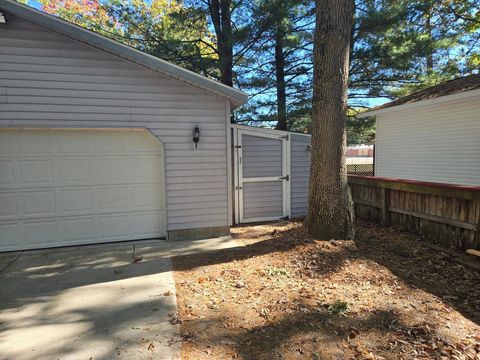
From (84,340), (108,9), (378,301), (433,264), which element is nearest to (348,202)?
(433,264)

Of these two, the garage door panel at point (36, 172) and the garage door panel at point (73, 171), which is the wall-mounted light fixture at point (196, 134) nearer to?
the garage door panel at point (73, 171)

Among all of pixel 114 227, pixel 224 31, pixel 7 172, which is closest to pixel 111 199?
pixel 114 227

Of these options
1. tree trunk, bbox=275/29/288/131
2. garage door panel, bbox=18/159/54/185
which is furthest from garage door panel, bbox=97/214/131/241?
tree trunk, bbox=275/29/288/131

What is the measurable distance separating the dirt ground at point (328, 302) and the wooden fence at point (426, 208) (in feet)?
1.27

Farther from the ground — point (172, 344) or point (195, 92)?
point (195, 92)

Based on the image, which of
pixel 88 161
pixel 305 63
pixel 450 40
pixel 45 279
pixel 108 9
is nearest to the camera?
pixel 45 279

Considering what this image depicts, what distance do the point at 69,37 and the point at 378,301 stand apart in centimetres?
605

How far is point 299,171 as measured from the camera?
8375 millimetres

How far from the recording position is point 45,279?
176 inches

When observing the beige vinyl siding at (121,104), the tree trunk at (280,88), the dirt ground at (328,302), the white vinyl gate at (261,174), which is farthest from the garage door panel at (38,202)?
the tree trunk at (280,88)

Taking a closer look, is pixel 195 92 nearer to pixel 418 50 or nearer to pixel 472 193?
pixel 472 193

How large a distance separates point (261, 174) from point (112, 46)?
4.23 m

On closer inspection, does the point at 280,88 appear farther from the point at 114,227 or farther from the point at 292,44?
the point at 114,227

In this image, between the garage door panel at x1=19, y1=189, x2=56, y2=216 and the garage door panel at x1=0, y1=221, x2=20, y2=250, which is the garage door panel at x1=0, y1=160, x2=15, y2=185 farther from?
the garage door panel at x1=0, y1=221, x2=20, y2=250
